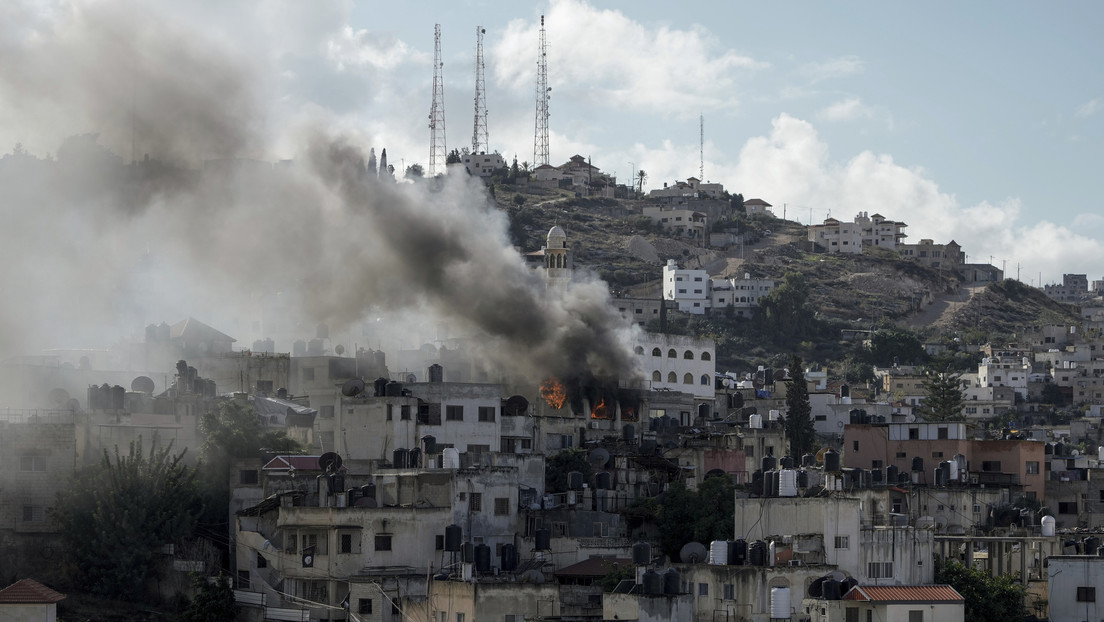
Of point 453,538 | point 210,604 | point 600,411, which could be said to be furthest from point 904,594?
point 600,411

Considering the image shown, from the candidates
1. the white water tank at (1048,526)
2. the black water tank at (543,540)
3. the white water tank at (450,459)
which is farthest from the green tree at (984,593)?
the white water tank at (450,459)

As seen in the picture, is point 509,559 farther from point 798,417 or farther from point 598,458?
point 798,417

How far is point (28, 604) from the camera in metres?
53.4

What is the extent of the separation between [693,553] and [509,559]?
616 centimetres

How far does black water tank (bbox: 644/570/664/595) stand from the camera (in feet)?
169

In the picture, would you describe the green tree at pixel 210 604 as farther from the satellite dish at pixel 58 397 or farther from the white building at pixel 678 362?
the white building at pixel 678 362

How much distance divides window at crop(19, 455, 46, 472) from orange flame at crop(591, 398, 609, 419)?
27.0 metres

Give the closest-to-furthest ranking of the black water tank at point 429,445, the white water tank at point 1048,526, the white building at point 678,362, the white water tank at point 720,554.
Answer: the white water tank at point 720,554, the white water tank at point 1048,526, the black water tank at point 429,445, the white building at point 678,362

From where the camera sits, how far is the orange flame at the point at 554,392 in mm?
85438

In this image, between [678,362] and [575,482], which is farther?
[678,362]

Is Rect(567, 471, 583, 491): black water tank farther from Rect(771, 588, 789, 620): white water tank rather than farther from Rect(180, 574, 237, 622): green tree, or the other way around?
Rect(771, 588, 789, 620): white water tank

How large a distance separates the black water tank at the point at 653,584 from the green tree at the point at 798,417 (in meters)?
35.9

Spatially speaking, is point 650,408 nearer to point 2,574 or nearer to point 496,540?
point 496,540

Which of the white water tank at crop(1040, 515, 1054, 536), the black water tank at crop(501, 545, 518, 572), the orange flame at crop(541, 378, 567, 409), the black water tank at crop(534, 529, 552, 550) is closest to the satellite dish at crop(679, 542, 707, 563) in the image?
the black water tank at crop(534, 529, 552, 550)
